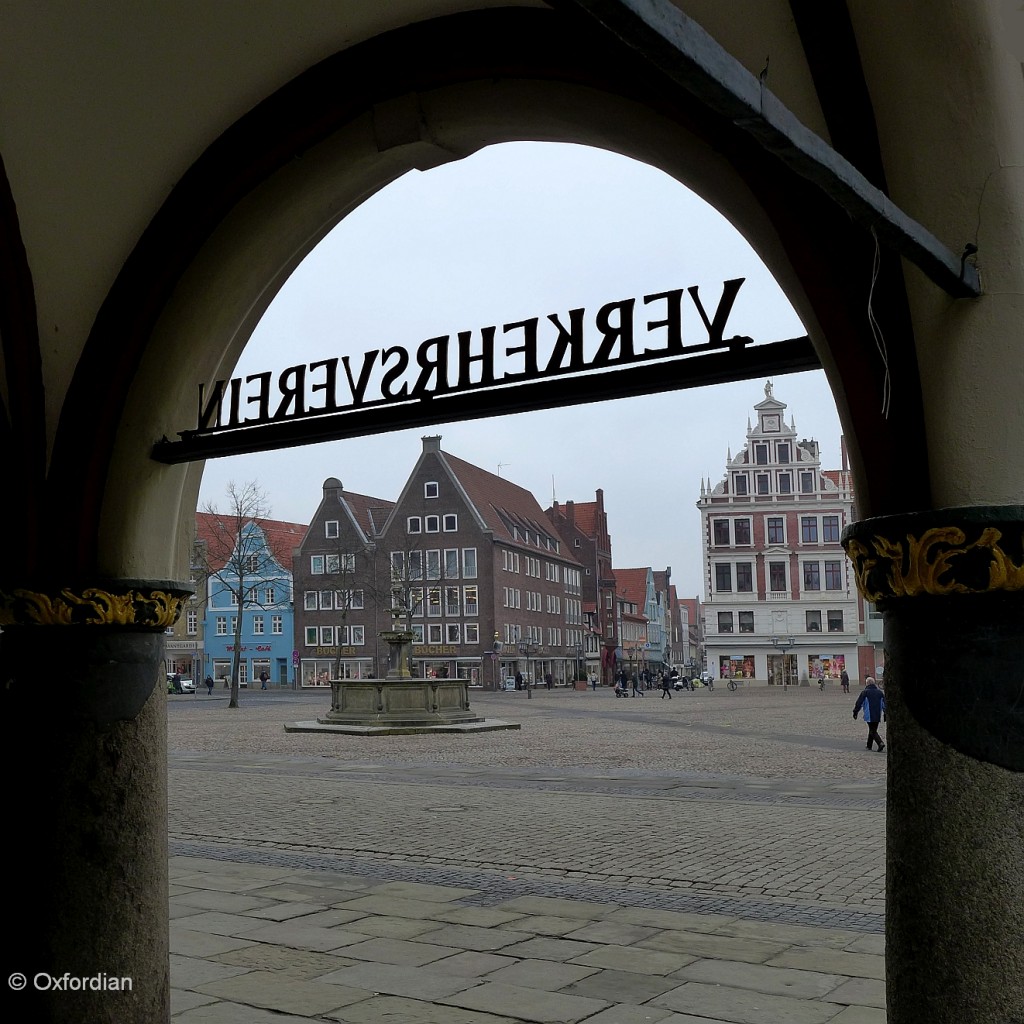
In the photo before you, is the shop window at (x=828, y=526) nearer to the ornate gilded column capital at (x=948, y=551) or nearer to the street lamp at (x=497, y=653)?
the street lamp at (x=497, y=653)

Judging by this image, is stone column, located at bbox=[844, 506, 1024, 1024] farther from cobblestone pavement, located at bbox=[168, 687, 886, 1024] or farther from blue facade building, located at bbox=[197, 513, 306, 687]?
blue facade building, located at bbox=[197, 513, 306, 687]

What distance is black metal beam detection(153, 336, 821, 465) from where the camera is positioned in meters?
3.82

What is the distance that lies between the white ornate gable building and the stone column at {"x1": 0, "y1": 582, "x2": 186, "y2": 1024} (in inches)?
2371

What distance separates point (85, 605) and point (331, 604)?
6829 cm

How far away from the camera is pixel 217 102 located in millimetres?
4812

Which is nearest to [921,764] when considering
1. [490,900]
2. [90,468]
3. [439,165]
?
[439,165]

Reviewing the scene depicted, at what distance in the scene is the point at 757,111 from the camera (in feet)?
6.47

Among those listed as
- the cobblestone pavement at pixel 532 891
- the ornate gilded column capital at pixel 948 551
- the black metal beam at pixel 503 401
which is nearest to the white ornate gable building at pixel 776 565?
the cobblestone pavement at pixel 532 891

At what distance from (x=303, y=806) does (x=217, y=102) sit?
1016cm

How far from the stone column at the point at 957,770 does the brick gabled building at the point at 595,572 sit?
8656cm

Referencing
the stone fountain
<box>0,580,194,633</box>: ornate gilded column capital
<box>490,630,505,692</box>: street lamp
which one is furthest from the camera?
<box>490,630,505,692</box>: street lamp

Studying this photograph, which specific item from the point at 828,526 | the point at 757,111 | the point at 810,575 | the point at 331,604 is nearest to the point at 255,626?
the point at 331,604

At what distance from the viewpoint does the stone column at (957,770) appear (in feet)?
8.96

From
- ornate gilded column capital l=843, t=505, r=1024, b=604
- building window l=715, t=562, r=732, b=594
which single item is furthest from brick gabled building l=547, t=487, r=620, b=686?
ornate gilded column capital l=843, t=505, r=1024, b=604
